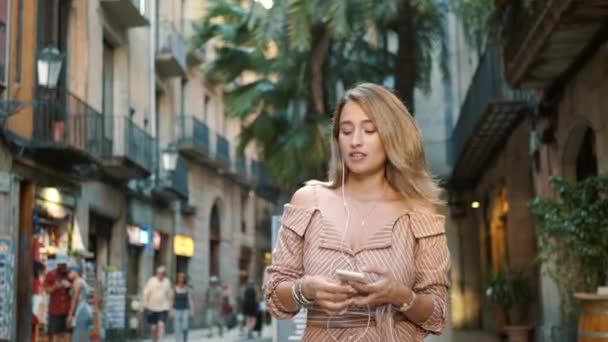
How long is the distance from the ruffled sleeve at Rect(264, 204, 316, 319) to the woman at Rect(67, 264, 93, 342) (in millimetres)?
10723

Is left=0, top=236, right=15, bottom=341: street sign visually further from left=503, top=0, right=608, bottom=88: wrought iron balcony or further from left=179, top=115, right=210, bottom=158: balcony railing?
left=179, top=115, right=210, bottom=158: balcony railing

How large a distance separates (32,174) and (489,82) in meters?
8.42

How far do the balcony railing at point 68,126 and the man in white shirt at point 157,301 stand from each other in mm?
2723

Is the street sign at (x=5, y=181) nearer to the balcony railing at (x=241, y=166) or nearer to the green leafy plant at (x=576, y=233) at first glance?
the green leafy plant at (x=576, y=233)

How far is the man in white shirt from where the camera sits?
17359 millimetres

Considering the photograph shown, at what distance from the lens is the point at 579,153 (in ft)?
47.8

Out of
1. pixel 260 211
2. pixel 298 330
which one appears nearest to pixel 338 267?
pixel 298 330

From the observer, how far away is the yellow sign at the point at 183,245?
Answer: 92.5ft

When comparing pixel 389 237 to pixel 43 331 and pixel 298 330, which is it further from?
pixel 43 331

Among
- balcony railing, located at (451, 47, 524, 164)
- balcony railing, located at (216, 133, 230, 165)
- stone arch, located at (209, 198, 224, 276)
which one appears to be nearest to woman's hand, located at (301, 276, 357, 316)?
balcony railing, located at (451, 47, 524, 164)

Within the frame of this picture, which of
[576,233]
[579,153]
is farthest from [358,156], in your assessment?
[579,153]

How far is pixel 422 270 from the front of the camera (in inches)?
87.4

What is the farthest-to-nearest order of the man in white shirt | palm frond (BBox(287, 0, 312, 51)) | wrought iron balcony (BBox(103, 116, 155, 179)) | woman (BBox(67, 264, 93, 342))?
wrought iron balcony (BBox(103, 116, 155, 179)), the man in white shirt, palm frond (BBox(287, 0, 312, 51)), woman (BBox(67, 264, 93, 342))

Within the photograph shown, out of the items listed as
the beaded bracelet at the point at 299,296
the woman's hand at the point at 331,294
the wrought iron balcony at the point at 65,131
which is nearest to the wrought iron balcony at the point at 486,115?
the wrought iron balcony at the point at 65,131
